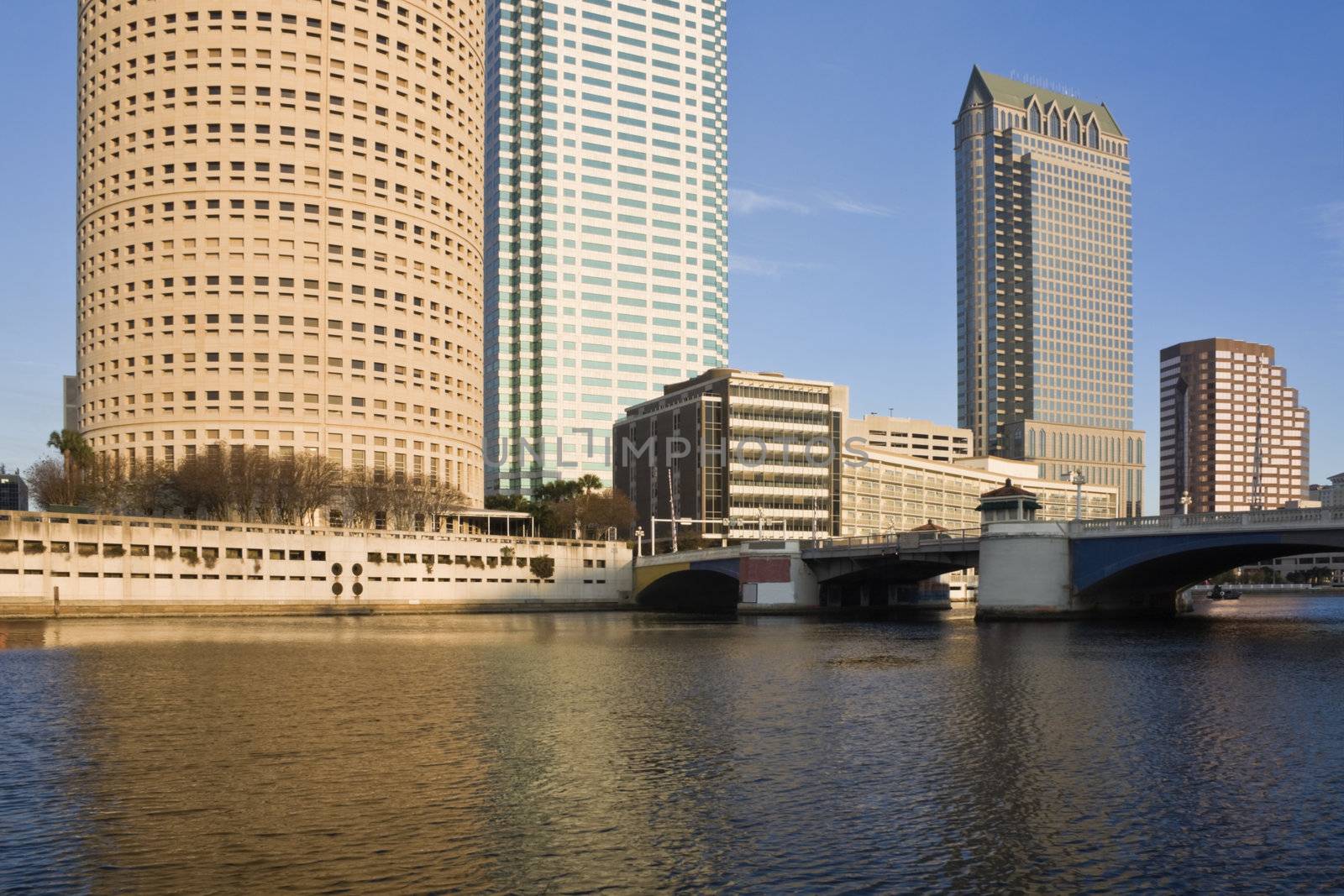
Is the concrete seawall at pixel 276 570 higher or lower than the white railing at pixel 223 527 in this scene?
lower

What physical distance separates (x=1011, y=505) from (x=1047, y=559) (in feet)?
22.9

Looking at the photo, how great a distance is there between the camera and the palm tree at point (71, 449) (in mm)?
155250

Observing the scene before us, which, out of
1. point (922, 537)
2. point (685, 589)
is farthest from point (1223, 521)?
point (685, 589)

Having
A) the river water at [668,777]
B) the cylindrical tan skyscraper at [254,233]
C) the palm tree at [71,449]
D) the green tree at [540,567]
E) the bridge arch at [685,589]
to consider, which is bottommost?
the bridge arch at [685,589]

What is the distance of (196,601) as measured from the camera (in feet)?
416

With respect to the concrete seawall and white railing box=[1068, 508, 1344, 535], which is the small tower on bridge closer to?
white railing box=[1068, 508, 1344, 535]

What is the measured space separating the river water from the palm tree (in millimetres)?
102632

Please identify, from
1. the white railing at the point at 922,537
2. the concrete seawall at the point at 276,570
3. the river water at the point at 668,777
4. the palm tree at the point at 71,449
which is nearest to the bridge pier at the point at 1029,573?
the white railing at the point at 922,537

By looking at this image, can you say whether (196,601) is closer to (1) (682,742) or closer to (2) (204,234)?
(2) (204,234)

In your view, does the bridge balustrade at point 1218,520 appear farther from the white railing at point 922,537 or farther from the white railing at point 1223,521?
the white railing at point 922,537

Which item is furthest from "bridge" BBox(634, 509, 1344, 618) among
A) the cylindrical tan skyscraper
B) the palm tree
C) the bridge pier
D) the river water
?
the palm tree

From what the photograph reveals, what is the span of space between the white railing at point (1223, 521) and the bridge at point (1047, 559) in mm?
89

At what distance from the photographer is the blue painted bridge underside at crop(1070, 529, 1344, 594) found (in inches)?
3376

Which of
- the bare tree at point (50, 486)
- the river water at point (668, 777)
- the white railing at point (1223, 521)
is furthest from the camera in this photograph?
the bare tree at point (50, 486)
